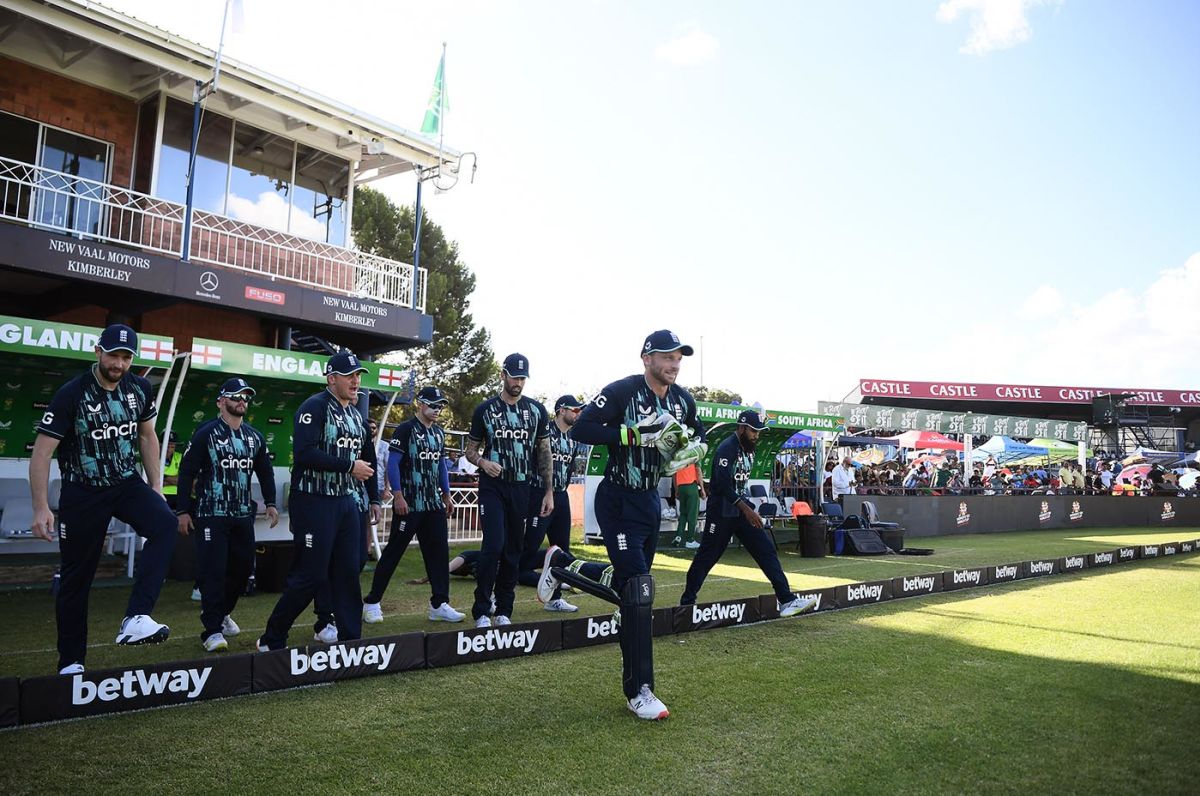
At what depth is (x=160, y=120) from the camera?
15.9 meters

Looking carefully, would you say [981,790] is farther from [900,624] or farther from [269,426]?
[269,426]

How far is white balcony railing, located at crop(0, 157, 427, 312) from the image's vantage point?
1452 cm

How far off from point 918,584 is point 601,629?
4765 millimetres

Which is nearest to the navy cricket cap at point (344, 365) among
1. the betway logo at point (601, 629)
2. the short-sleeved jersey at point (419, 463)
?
the short-sleeved jersey at point (419, 463)

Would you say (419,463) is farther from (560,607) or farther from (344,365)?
(560,607)

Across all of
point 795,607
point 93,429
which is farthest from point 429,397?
point 795,607

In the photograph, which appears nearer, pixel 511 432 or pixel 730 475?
pixel 511 432

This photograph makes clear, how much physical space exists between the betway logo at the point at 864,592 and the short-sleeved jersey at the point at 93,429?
6.67 meters

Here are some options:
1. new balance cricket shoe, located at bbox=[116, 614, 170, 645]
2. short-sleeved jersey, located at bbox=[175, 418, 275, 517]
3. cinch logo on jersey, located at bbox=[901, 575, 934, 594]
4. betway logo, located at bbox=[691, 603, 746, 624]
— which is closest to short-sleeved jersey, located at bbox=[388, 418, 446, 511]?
short-sleeved jersey, located at bbox=[175, 418, 275, 517]

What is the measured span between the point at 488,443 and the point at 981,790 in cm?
441

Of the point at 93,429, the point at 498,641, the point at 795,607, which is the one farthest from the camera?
the point at 795,607

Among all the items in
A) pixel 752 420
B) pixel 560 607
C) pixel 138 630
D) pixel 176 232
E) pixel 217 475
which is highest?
pixel 176 232

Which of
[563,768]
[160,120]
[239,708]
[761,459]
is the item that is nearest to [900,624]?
[563,768]

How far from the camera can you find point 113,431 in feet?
16.4
